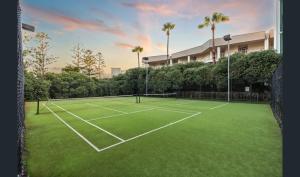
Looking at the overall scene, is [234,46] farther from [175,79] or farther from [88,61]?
[88,61]

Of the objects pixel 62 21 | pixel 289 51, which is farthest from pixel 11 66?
pixel 62 21

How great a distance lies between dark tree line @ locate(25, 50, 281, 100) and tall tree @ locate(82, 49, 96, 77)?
252 centimetres

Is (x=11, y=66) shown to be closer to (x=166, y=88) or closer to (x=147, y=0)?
(x=147, y=0)

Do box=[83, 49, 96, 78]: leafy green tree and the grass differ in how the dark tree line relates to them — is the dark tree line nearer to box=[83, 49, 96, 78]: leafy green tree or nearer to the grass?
box=[83, 49, 96, 78]: leafy green tree

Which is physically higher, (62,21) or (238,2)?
(238,2)

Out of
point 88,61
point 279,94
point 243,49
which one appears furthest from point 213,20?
point 88,61

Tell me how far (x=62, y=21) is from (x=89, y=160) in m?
14.5

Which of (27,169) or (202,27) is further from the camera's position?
(202,27)

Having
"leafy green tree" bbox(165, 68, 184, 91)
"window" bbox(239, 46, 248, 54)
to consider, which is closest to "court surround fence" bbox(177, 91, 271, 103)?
"leafy green tree" bbox(165, 68, 184, 91)

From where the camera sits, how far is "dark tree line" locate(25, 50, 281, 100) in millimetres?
14773

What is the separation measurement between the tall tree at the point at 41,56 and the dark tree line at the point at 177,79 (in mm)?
1276

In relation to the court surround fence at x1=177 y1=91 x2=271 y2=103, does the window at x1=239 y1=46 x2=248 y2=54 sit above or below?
above

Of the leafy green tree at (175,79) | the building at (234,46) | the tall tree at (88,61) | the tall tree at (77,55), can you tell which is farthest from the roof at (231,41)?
the tall tree at (77,55)

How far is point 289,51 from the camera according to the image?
1.28 metres
